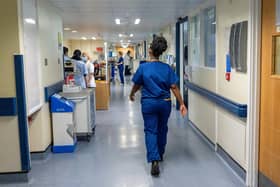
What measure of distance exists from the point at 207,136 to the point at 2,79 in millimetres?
3368

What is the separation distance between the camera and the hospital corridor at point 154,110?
343 centimetres

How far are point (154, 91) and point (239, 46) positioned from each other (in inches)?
44.3

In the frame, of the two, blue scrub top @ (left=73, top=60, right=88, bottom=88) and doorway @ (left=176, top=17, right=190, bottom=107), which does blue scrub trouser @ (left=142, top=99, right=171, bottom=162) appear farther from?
Result: doorway @ (left=176, top=17, right=190, bottom=107)

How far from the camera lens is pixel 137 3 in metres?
5.93

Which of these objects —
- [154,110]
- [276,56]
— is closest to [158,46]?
[154,110]

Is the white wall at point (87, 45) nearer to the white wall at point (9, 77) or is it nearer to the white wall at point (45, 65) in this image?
the white wall at point (45, 65)

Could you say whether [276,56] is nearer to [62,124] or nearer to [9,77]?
[9,77]

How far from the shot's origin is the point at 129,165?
4.46m

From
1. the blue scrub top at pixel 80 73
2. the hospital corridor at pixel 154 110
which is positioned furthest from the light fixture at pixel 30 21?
the blue scrub top at pixel 80 73

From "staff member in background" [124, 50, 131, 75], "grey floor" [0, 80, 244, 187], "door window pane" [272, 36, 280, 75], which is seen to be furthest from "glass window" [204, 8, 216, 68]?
"staff member in background" [124, 50, 131, 75]

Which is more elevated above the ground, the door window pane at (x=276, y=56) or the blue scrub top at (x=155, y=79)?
the door window pane at (x=276, y=56)

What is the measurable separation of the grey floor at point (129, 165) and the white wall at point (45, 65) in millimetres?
317

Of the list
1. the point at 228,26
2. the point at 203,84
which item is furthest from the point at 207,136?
the point at 228,26

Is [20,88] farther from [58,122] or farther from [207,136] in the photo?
[207,136]
